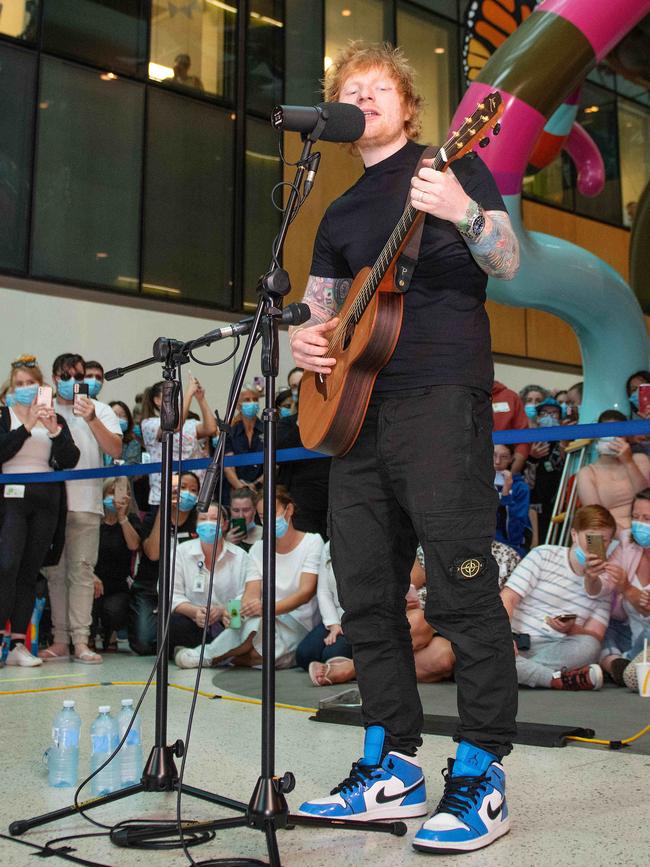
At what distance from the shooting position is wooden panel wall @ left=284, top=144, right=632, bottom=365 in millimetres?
11812

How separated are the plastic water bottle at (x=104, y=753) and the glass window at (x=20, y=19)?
8896 millimetres

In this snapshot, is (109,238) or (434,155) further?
(109,238)

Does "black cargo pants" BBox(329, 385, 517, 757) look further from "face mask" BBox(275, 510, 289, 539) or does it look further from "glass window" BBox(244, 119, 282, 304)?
"glass window" BBox(244, 119, 282, 304)

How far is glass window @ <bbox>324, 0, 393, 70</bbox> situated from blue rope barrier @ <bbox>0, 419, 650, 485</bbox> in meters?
8.24

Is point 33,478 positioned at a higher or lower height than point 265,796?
higher

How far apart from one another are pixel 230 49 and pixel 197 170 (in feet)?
5.60

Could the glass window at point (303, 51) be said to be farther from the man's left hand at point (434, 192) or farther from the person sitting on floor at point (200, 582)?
the man's left hand at point (434, 192)

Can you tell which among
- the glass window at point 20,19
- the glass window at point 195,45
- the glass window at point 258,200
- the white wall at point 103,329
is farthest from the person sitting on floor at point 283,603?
the glass window at point 195,45

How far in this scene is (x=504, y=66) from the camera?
5.18 metres

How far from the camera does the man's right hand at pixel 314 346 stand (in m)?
2.34

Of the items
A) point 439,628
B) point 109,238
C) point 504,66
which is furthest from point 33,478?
point 109,238

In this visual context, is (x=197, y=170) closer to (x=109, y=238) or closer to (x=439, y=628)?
(x=109, y=238)

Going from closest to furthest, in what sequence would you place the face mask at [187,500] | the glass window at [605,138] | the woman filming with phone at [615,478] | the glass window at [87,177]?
1. the woman filming with phone at [615,478]
2. the face mask at [187,500]
3. the glass window at [87,177]
4. the glass window at [605,138]

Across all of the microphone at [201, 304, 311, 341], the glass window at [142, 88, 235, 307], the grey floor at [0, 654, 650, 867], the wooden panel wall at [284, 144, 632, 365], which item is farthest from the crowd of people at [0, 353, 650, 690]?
the wooden panel wall at [284, 144, 632, 365]
